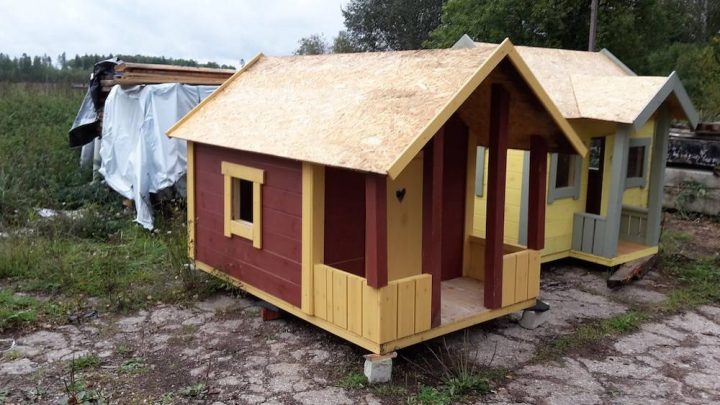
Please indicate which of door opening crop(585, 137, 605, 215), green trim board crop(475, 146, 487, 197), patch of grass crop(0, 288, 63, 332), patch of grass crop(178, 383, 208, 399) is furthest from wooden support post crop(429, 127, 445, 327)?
door opening crop(585, 137, 605, 215)

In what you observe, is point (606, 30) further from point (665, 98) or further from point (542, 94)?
point (542, 94)

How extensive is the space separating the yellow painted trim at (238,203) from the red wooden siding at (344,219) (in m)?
0.66

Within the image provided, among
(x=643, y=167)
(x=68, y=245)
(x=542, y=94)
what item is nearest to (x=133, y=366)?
(x=68, y=245)

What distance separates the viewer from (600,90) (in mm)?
7859

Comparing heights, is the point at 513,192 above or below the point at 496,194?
below

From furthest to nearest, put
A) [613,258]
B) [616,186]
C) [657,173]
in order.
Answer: [657,173]
[613,258]
[616,186]

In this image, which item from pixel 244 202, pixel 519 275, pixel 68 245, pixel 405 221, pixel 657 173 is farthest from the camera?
pixel 657 173

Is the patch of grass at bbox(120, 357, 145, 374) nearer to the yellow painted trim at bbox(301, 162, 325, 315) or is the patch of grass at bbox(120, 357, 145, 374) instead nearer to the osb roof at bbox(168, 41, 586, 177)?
the yellow painted trim at bbox(301, 162, 325, 315)

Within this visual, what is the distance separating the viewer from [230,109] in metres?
6.62

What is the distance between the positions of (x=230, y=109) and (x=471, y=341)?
330cm

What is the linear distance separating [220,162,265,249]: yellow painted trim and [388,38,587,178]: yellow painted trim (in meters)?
1.88

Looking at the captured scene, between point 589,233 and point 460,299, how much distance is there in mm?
3052

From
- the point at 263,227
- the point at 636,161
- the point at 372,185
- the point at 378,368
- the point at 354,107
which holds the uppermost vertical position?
the point at 354,107

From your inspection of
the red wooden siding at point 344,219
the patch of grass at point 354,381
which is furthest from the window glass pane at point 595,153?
the patch of grass at point 354,381
